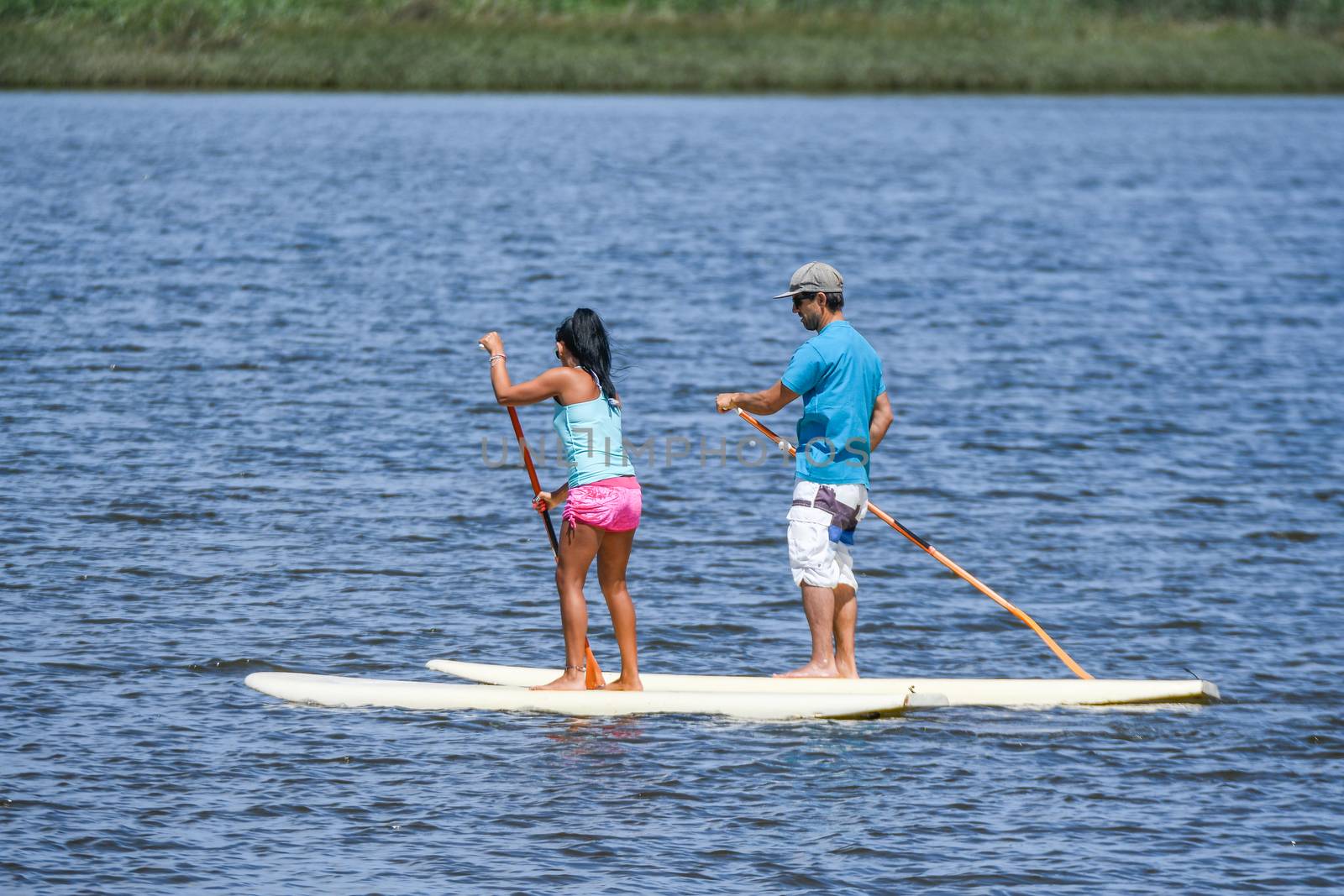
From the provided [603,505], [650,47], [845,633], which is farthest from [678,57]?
[603,505]

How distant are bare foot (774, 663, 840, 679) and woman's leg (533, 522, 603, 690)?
122cm

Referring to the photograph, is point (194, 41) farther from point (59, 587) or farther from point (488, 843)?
point (488, 843)

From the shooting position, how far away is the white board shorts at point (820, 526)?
10555 millimetres

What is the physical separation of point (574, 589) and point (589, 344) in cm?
144

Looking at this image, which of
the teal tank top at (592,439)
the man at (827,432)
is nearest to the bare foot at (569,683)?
the teal tank top at (592,439)

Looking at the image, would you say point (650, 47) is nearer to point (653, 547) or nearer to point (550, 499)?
point (653, 547)

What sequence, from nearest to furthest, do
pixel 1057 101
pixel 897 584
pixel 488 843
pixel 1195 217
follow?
pixel 488 843
pixel 897 584
pixel 1195 217
pixel 1057 101

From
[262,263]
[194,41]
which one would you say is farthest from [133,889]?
[194,41]

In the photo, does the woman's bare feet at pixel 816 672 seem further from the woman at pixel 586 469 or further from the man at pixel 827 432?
A: the woman at pixel 586 469

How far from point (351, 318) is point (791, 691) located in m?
15.7

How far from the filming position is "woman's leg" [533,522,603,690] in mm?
10320

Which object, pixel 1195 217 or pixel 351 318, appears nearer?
pixel 351 318

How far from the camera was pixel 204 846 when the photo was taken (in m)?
8.49

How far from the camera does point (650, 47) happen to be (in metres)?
60.2
